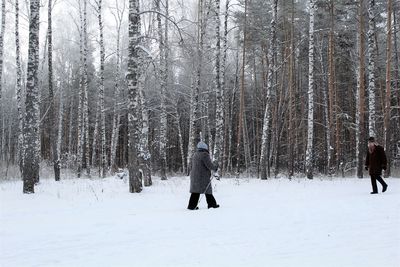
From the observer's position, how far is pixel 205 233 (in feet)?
20.9

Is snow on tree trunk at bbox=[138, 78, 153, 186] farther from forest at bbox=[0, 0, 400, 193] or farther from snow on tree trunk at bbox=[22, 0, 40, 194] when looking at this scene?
snow on tree trunk at bbox=[22, 0, 40, 194]

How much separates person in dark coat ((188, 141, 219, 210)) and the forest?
13.0 feet

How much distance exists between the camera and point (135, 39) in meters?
Result: 12.7

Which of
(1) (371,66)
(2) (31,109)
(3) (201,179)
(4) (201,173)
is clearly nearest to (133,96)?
(2) (31,109)

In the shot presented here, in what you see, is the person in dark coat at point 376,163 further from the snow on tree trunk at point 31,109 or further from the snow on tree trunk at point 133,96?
the snow on tree trunk at point 31,109

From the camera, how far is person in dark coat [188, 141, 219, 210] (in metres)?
9.09

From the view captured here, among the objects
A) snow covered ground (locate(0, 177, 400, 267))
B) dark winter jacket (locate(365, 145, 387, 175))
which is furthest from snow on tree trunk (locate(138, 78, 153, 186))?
dark winter jacket (locate(365, 145, 387, 175))

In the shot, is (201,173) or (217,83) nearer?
(201,173)

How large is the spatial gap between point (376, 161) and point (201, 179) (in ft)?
19.4

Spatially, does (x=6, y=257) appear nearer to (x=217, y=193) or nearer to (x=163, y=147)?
(x=217, y=193)

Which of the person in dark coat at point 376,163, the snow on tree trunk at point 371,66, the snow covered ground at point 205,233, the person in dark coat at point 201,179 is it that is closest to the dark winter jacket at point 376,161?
the person in dark coat at point 376,163

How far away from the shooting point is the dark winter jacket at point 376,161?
452 inches

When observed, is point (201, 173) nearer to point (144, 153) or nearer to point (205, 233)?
point (205, 233)

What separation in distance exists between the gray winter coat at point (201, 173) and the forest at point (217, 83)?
394 cm
